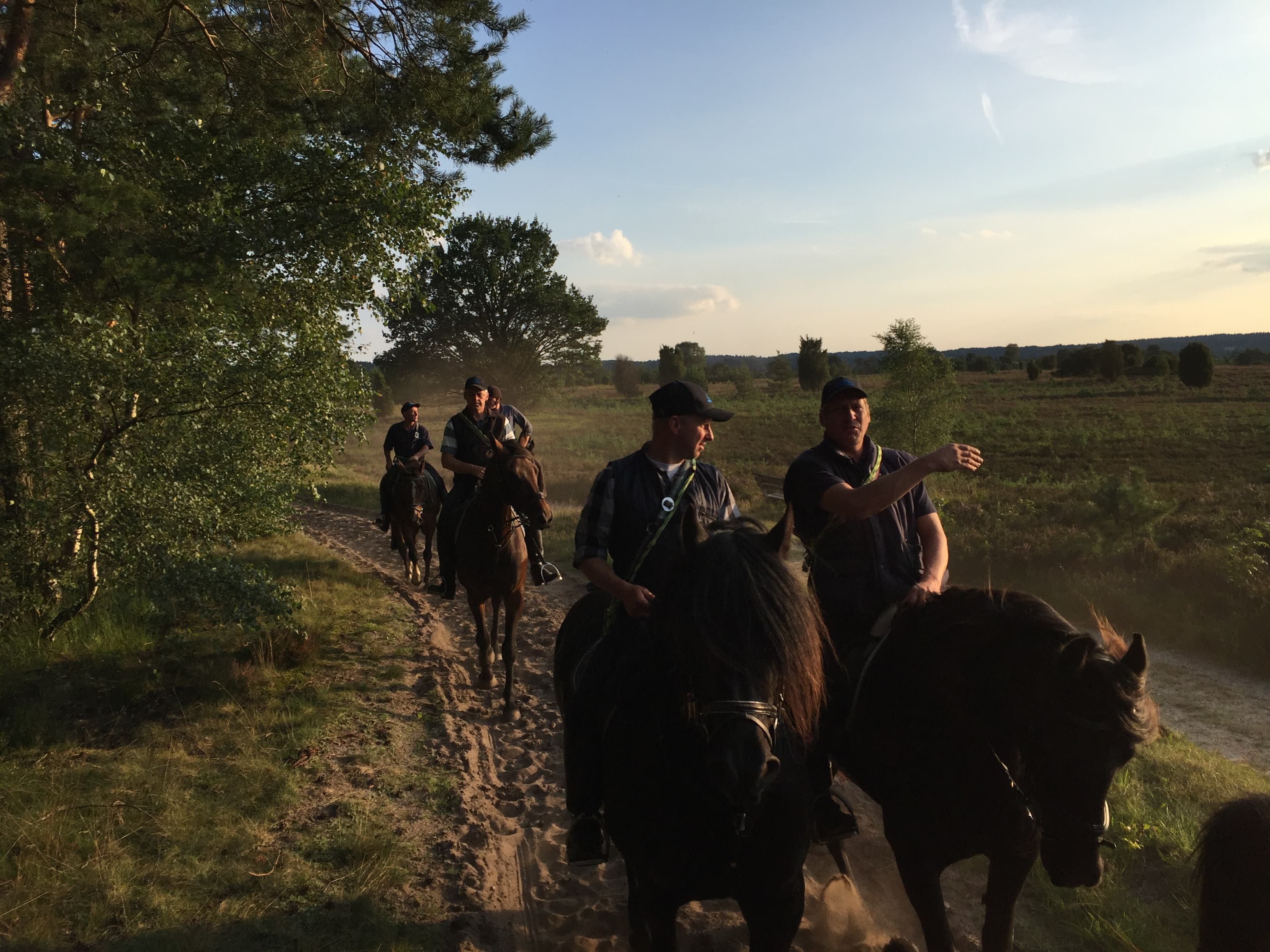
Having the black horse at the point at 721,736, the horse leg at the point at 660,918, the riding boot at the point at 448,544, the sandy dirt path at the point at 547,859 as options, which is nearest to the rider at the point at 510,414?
the riding boot at the point at 448,544

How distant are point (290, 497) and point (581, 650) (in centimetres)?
630

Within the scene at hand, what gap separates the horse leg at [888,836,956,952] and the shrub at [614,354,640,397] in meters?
93.5

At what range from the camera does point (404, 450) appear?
1298 cm

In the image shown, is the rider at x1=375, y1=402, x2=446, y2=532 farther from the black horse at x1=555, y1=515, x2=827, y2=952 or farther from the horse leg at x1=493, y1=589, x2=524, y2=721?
the black horse at x1=555, y1=515, x2=827, y2=952

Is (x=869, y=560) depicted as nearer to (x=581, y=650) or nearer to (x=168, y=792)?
(x=581, y=650)

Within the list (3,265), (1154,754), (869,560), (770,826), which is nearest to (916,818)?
(770,826)

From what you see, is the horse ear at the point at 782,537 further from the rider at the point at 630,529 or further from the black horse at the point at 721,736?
the rider at the point at 630,529

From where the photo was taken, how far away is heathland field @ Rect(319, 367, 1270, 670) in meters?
12.3

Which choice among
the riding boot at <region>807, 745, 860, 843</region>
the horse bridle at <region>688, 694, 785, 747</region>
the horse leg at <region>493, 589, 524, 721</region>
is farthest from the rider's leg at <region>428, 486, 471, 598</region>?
the horse bridle at <region>688, 694, 785, 747</region>

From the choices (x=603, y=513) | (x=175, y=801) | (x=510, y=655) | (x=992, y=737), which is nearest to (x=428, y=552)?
(x=510, y=655)

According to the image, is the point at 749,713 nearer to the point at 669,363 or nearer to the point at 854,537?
the point at 854,537

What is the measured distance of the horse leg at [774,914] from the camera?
9.66 ft

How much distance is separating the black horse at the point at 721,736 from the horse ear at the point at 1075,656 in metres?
0.94

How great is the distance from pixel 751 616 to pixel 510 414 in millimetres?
7267
